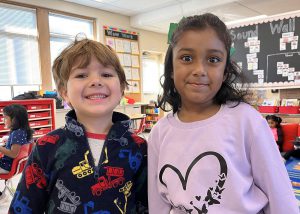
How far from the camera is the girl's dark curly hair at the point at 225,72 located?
2.81ft

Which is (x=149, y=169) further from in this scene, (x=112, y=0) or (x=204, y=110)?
(x=112, y=0)

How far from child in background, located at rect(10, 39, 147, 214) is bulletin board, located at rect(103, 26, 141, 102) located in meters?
5.86

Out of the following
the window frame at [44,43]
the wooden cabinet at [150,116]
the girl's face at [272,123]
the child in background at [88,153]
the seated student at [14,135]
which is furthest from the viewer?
the wooden cabinet at [150,116]

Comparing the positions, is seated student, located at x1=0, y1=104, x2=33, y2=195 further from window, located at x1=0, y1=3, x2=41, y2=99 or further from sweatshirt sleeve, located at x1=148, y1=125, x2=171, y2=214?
window, located at x1=0, y1=3, x2=41, y2=99

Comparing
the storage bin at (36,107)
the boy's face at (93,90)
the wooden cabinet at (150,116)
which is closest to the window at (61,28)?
the storage bin at (36,107)

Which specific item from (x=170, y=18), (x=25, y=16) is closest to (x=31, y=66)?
(x=25, y=16)

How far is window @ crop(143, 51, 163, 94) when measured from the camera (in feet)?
26.9

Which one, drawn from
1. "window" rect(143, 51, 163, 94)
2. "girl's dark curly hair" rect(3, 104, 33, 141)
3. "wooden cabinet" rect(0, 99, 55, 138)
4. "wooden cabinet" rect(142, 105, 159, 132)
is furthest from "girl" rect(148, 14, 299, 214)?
"window" rect(143, 51, 163, 94)

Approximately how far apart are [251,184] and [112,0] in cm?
578

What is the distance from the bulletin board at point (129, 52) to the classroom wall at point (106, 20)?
15 cm

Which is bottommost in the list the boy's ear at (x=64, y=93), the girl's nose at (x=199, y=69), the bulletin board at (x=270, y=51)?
the boy's ear at (x=64, y=93)

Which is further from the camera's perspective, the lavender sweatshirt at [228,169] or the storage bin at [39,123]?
the storage bin at [39,123]

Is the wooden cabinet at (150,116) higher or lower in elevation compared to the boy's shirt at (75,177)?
lower

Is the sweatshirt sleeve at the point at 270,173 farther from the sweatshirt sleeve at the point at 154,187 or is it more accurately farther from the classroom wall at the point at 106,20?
the classroom wall at the point at 106,20
